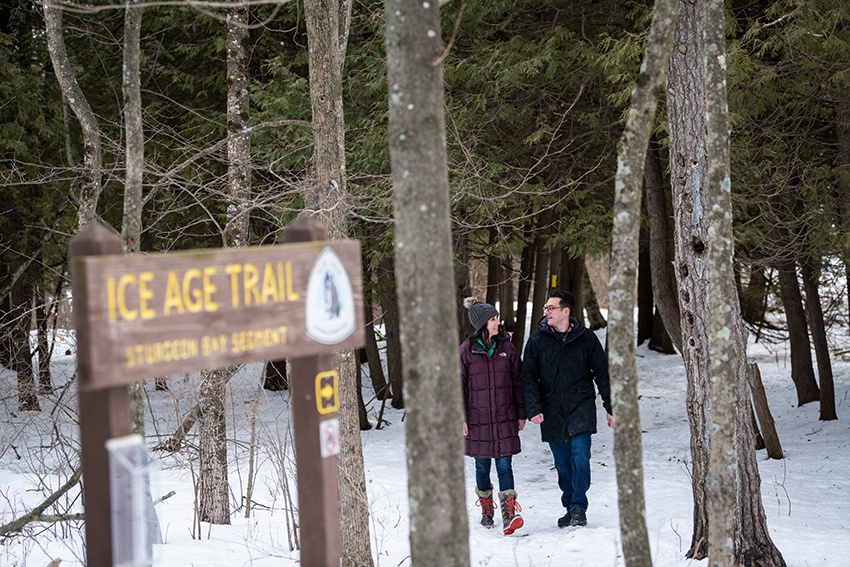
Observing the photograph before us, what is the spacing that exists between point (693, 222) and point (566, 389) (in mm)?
1768

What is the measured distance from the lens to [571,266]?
21078 mm

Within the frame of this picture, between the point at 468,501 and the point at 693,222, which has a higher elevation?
the point at 693,222

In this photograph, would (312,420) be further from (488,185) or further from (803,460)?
(803,460)

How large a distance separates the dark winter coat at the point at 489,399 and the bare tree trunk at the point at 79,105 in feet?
11.3

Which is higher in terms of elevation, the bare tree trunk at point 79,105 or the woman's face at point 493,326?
the bare tree trunk at point 79,105

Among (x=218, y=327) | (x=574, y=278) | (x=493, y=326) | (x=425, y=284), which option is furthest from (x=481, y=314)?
(x=574, y=278)

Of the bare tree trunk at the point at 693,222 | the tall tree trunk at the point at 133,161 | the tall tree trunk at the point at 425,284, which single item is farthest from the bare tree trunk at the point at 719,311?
the tall tree trunk at the point at 133,161

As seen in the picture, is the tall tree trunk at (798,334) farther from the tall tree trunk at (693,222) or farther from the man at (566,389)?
the tall tree trunk at (693,222)

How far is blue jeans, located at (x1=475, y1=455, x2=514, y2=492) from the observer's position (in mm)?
7270

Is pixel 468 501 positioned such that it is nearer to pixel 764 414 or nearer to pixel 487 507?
pixel 487 507

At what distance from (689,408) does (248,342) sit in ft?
13.9

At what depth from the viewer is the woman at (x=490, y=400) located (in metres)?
7.31

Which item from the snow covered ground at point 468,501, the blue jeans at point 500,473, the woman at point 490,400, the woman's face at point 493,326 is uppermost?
the woman's face at point 493,326

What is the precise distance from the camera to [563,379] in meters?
7.33
